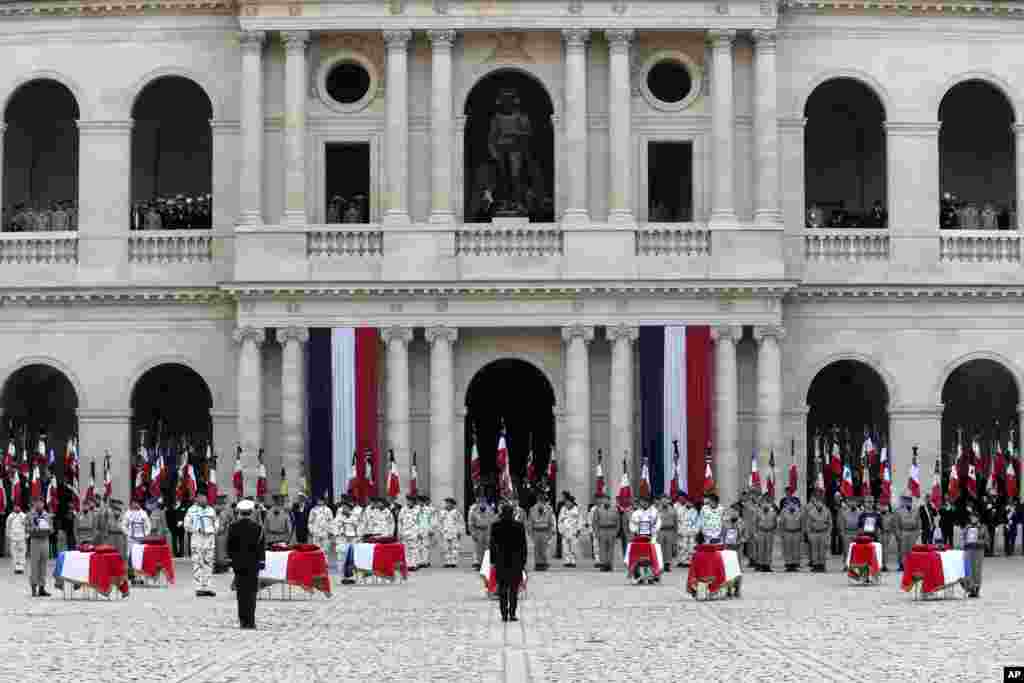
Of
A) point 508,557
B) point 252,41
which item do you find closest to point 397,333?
point 252,41

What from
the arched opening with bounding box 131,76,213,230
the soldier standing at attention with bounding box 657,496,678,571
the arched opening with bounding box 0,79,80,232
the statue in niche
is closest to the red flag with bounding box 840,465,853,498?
the soldier standing at attention with bounding box 657,496,678,571

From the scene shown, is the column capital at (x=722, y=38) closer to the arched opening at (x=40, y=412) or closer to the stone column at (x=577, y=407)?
the stone column at (x=577, y=407)

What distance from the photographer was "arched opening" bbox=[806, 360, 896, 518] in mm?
61406

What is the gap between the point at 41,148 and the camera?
6253 cm

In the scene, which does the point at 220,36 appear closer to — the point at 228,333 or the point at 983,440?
the point at 228,333

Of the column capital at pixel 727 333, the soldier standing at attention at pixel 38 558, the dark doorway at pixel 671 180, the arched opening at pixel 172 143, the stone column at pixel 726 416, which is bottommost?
the soldier standing at attention at pixel 38 558

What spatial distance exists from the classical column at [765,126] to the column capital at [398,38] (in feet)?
29.0

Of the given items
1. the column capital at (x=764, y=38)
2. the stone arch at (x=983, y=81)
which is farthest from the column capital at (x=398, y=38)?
the stone arch at (x=983, y=81)

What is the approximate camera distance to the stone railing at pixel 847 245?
192 ft

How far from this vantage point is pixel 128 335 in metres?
58.8

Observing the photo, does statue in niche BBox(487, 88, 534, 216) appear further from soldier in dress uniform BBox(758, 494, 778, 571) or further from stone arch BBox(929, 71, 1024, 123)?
soldier in dress uniform BBox(758, 494, 778, 571)

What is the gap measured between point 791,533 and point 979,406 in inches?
569

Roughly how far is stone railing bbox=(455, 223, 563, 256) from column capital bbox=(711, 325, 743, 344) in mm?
4436

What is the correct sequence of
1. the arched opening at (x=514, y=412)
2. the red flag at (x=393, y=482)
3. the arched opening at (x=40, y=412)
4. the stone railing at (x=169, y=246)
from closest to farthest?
the red flag at (x=393, y=482) < the stone railing at (x=169, y=246) < the arched opening at (x=514, y=412) < the arched opening at (x=40, y=412)
